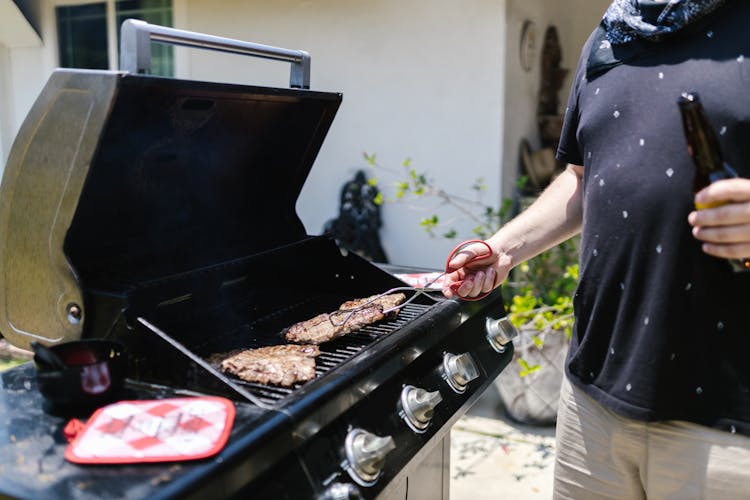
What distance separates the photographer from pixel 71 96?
54.6 inches

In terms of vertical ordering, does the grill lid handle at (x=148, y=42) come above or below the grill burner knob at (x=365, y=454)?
above

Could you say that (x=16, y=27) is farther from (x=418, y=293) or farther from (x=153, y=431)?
(x=153, y=431)

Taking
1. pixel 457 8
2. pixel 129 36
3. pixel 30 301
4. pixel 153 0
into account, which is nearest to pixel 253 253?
pixel 30 301

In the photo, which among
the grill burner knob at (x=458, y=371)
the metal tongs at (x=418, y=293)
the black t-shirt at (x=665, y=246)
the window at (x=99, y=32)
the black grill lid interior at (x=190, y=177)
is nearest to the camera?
the black t-shirt at (x=665, y=246)

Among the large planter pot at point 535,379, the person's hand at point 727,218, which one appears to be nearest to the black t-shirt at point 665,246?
the person's hand at point 727,218

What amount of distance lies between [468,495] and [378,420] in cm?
224

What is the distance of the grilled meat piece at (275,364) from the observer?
139cm

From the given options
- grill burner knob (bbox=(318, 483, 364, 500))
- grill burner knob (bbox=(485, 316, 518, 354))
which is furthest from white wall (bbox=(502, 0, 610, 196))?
grill burner knob (bbox=(318, 483, 364, 500))

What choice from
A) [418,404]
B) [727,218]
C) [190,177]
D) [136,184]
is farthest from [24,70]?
[727,218]

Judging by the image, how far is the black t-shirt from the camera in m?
1.38

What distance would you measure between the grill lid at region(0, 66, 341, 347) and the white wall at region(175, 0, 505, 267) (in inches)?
106

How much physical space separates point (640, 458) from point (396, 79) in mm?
3815

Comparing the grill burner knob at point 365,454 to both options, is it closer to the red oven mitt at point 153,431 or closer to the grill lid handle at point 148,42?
the red oven mitt at point 153,431

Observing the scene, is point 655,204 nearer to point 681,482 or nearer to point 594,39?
point 594,39
